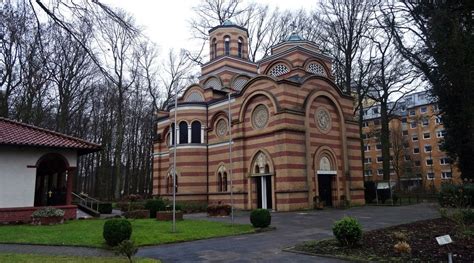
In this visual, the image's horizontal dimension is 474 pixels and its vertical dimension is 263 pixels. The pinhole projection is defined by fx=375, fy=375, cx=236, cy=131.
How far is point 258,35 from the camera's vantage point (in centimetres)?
4419

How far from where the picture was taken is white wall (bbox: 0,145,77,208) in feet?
60.4

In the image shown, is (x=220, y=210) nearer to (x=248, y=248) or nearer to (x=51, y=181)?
(x=51, y=181)

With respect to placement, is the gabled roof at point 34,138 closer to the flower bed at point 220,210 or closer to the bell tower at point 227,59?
the flower bed at point 220,210

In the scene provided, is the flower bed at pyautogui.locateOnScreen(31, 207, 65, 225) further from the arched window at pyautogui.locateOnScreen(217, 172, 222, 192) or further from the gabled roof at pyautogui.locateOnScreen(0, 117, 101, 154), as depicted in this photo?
the arched window at pyautogui.locateOnScreen(217, 172, 222, 192)

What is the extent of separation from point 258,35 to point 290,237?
34.0 metres

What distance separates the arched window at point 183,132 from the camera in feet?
103

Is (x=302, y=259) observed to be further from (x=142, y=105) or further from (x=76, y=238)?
(x=142, y=105)

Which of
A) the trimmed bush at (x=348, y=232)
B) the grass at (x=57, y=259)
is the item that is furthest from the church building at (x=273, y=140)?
the grass at (x=57, y=259)

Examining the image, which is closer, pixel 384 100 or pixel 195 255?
pixel 195 255

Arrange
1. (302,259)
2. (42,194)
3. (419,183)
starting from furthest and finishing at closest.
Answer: (419,183) → (42,194) → (302,259)

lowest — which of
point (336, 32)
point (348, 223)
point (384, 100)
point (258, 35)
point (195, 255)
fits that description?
point (195, 255)

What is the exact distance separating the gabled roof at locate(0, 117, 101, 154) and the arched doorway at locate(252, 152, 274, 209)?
1092cm

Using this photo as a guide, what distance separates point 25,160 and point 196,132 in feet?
47.9

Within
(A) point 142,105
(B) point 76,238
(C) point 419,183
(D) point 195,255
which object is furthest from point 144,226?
(C) point 419,183
